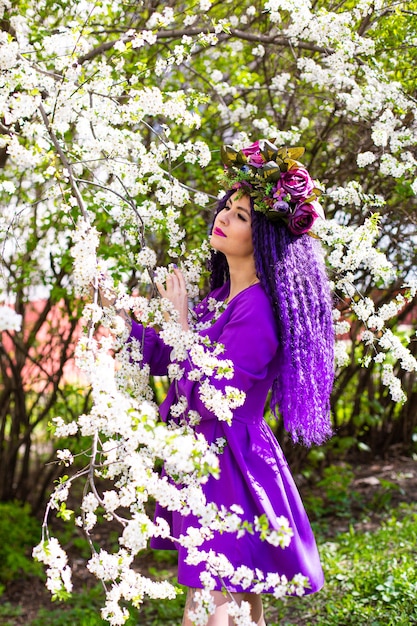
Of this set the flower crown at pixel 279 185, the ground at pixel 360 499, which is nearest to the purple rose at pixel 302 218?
the flower crown at pixel 279 185

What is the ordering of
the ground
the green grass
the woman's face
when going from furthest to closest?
the ground, the green grass, the woman's face

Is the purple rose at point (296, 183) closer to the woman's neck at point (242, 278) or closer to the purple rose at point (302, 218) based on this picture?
the purple rose at point (302, 218)

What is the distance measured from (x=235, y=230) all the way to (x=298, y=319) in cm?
35

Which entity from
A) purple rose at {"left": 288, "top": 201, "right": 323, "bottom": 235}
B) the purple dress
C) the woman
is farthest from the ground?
purple rose at {"left": 288, "top": 201, "right": 323, "bottom": 235}

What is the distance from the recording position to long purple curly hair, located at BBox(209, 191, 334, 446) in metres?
2.32

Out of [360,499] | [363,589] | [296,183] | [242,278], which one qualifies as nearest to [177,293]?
[242,278]

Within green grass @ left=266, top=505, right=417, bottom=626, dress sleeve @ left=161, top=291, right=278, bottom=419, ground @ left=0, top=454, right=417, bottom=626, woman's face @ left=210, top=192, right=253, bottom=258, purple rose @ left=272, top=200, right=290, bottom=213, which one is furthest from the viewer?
ground @ left=0, top=454, right=417, bottom=626

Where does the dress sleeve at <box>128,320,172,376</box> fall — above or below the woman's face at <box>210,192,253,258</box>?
below

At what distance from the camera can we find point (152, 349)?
8.30 ft

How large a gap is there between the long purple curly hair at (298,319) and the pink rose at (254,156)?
0.53 feet

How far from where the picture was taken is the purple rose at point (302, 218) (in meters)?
2.38

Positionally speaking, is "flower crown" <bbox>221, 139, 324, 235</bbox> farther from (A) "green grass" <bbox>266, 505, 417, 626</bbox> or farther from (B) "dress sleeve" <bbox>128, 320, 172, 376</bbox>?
(A) "green grass" <bbox>266, 505, 417, 626</bbox>

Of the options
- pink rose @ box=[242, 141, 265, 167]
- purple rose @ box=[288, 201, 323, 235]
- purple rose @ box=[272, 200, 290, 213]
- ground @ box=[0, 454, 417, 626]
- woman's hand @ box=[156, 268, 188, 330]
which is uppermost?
pink rose @ box=[242, 141, 265, 167]

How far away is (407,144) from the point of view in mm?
3105
